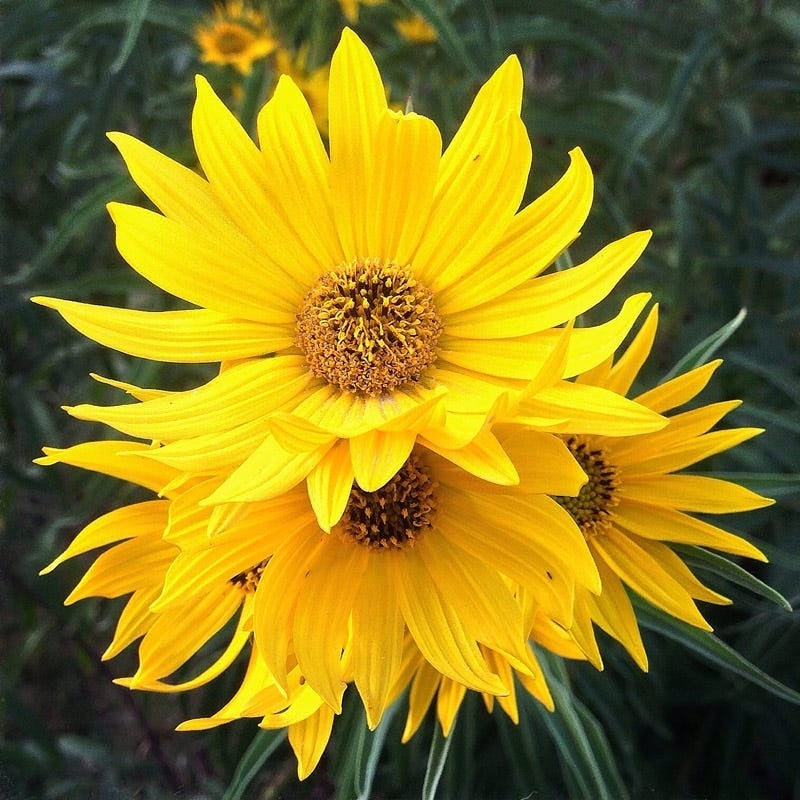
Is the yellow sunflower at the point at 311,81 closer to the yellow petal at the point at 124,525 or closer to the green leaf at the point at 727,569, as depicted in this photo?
the yellow petal at the point at 124,525

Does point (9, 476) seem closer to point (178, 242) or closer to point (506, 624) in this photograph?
point (178, 242)

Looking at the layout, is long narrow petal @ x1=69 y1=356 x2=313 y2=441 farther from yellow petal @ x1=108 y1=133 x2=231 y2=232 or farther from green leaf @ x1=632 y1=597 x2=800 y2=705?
green leaf @ x1=632 y1=597 x2=800 y2=705

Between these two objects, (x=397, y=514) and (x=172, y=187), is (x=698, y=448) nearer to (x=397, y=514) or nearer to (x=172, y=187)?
(x=397, y=514)

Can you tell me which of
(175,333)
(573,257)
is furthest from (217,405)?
(573,257)

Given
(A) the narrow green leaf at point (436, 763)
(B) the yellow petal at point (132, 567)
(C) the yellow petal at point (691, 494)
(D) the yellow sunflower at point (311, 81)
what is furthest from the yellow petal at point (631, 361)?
(D) the yellow sunflower at point (311, 81)

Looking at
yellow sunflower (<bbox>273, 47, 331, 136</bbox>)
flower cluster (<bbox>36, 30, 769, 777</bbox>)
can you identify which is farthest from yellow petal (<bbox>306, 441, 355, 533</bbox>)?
yellow sunflower (<bbox>273, 47, 331, 136</bbox>)

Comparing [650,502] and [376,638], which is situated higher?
[650,502]

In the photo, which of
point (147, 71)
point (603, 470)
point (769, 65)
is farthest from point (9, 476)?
point (769, 65)
